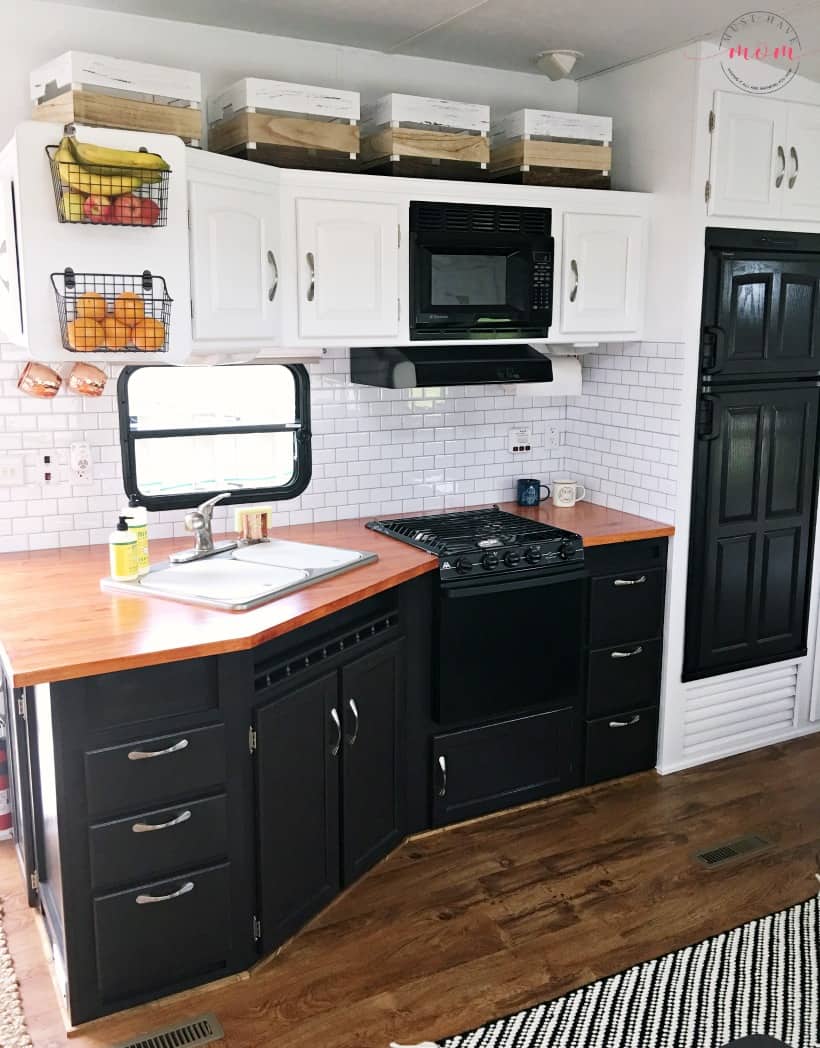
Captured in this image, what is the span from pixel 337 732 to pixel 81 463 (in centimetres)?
128

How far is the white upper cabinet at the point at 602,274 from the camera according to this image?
12.5 feet

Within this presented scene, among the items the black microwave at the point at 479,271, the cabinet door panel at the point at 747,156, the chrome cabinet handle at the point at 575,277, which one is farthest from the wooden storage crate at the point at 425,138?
the cabinet door panel at the point at 747,156

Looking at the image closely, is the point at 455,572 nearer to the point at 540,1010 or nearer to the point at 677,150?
the point at 540,1010

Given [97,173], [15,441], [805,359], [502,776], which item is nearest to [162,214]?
[97,173]

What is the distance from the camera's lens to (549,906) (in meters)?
3.16

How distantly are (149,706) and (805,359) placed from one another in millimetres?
2921

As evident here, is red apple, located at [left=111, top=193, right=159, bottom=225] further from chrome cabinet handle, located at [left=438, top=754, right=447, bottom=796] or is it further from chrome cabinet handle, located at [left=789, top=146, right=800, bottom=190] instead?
chrome cabinet handle, located at [left=789, top=146, right=800, bottom=190]

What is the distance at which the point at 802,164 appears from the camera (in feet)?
12.7

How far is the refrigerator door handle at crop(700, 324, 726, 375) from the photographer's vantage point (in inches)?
150

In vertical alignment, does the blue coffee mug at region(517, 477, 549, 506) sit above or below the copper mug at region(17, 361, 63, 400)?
below

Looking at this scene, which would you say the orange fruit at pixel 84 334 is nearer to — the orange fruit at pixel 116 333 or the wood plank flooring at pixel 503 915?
the orange fruit at pixel 116 333

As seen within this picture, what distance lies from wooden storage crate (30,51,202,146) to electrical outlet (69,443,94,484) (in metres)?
1.03

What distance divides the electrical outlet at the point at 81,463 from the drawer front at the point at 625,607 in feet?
6.11

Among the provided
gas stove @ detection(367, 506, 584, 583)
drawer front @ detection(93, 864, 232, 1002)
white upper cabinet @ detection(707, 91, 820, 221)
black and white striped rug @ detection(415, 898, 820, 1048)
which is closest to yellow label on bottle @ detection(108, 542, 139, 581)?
drawer front @ detection(93, 864, 232, 1002)
